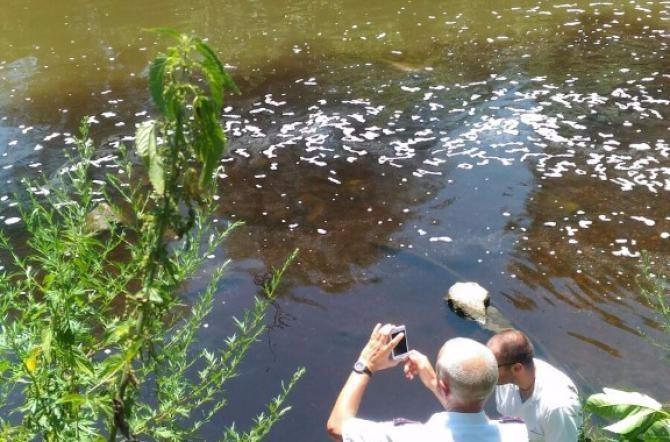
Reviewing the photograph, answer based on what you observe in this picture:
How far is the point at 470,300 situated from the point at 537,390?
2.70 m

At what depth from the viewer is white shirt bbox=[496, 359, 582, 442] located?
13.5 ft

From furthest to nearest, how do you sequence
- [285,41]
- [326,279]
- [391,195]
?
[285,41] → [391,195] → [326,279]

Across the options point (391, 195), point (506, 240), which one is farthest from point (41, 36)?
point (506, 240)

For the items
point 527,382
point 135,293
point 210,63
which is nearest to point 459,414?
Answer: point 527,382

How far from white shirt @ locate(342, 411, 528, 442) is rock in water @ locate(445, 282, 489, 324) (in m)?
3.44

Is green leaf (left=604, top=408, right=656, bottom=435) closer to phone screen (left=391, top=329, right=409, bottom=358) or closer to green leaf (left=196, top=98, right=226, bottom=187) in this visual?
phone screen (left=391, top=329, right=409, bottom=358)

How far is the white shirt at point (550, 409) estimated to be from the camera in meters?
4.11

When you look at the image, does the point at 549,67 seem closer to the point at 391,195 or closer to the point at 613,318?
the point at 391,195

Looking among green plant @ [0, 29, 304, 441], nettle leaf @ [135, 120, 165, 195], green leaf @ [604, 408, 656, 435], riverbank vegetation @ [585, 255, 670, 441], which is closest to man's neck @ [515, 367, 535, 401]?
riverbank vegetation @ [585, 255, 670, 441]

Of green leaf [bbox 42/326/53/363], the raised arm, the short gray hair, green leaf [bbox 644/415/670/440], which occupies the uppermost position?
green leaf [bbox 42/326/53/363]

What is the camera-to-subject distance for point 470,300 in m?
6.88

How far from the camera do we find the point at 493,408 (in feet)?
19.3

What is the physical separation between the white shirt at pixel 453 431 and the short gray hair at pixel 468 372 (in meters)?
0.09

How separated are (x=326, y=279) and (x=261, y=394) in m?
1.68
